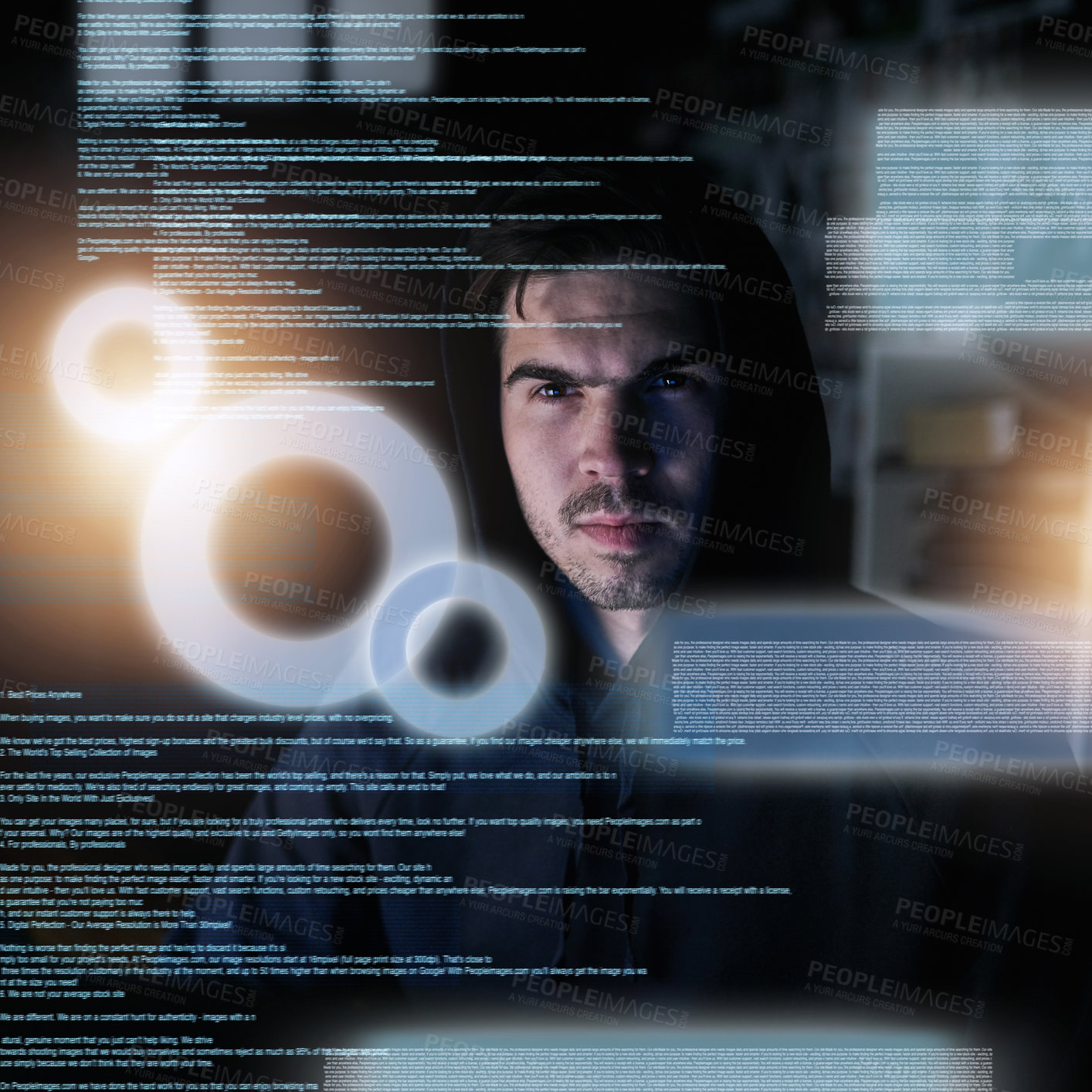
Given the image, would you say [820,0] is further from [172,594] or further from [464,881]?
[464,881]

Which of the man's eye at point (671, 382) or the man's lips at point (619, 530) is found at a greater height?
the man's eye at point (671, 382)

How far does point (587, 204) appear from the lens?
1203 mm

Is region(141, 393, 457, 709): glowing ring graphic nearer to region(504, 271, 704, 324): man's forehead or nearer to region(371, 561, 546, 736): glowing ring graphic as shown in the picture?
region(371, 561, 546, 736): glowing ring graphic

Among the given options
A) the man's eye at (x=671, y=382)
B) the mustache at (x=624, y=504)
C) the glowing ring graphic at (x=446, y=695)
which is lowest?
the glowing ring graphic at (x=446, y=695)

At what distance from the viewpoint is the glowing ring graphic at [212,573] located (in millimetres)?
Result: 1212

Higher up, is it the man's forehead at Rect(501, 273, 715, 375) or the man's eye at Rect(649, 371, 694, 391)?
the man's forehead at Rect(501, 273, 715, 375)

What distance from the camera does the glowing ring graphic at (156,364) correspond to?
1213mm

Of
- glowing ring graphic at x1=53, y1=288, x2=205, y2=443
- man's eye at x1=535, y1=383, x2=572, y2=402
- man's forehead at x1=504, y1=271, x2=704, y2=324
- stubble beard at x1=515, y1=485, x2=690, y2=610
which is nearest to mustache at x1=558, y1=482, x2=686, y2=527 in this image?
stubble beard at x1=515, y1=485, x2=690, y2=610

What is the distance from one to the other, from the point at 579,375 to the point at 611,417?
8 centimetres

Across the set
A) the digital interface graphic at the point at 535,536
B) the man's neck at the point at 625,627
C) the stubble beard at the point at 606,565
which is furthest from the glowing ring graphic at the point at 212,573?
the man's neck at the point at 625,627

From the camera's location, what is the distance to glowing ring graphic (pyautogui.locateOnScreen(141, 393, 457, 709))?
3.98 feet

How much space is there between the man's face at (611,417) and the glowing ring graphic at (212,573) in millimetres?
160

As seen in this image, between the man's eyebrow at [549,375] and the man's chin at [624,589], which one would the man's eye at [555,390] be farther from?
the man's chin at [624,589]

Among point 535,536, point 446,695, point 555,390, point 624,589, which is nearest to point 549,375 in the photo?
point 555,390
